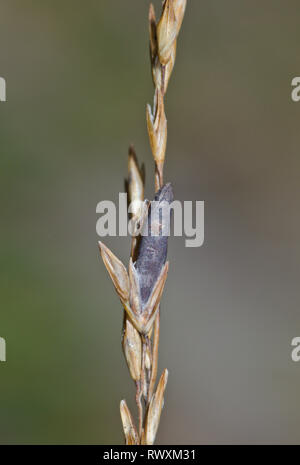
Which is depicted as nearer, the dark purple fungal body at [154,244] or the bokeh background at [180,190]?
the dark purple fungal body at [154,244]

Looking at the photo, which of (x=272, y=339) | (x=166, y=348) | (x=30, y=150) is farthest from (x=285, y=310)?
(x=30, y=150)

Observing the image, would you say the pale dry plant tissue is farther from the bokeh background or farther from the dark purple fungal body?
the bokeh background

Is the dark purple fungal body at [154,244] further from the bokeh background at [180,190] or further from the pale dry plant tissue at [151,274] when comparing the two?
the bokeh background at [180,190]

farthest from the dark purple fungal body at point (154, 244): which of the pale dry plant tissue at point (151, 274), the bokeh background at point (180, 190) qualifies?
the bokeh background at point (180, 190)

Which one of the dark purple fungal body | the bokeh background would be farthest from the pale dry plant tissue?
the bokeh background

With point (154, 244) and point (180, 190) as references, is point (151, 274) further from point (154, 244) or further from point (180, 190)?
point (180, 190)

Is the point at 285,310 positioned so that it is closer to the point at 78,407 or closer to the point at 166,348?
the point at 166,348

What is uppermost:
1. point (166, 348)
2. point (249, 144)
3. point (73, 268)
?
point (249, 144)
